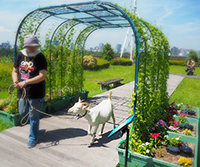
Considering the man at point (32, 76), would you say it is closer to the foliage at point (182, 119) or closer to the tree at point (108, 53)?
the foliage at point (182, 119)

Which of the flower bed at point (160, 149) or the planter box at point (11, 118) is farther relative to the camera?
the planter box at point (11, 118)

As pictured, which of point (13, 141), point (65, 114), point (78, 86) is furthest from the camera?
point (78, 86)

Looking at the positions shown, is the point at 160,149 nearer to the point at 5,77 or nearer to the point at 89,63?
the point at 5,77

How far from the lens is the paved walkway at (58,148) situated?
9.89 ft

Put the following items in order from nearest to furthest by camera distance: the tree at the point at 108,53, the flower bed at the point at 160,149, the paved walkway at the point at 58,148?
the flower bed at the point at 160,149 → the paved walkway at the point at 58,148 → the tree at the point at 108,53

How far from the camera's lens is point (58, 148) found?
136 inches

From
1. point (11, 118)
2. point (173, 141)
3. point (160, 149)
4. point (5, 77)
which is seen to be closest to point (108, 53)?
point (5, 77)

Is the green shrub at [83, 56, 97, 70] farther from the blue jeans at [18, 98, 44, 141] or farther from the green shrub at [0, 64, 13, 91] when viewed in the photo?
the blue jeans at [18, 98, 44, 141]

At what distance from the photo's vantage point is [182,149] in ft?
10.2

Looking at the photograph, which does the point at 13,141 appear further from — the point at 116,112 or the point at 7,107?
the point at 116,112

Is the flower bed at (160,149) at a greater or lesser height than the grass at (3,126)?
greater

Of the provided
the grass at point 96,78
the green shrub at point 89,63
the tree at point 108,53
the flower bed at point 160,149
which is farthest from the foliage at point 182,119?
the tree at point 108,53

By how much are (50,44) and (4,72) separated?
14.3 ft

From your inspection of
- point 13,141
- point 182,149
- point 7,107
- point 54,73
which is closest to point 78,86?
point 54,73
